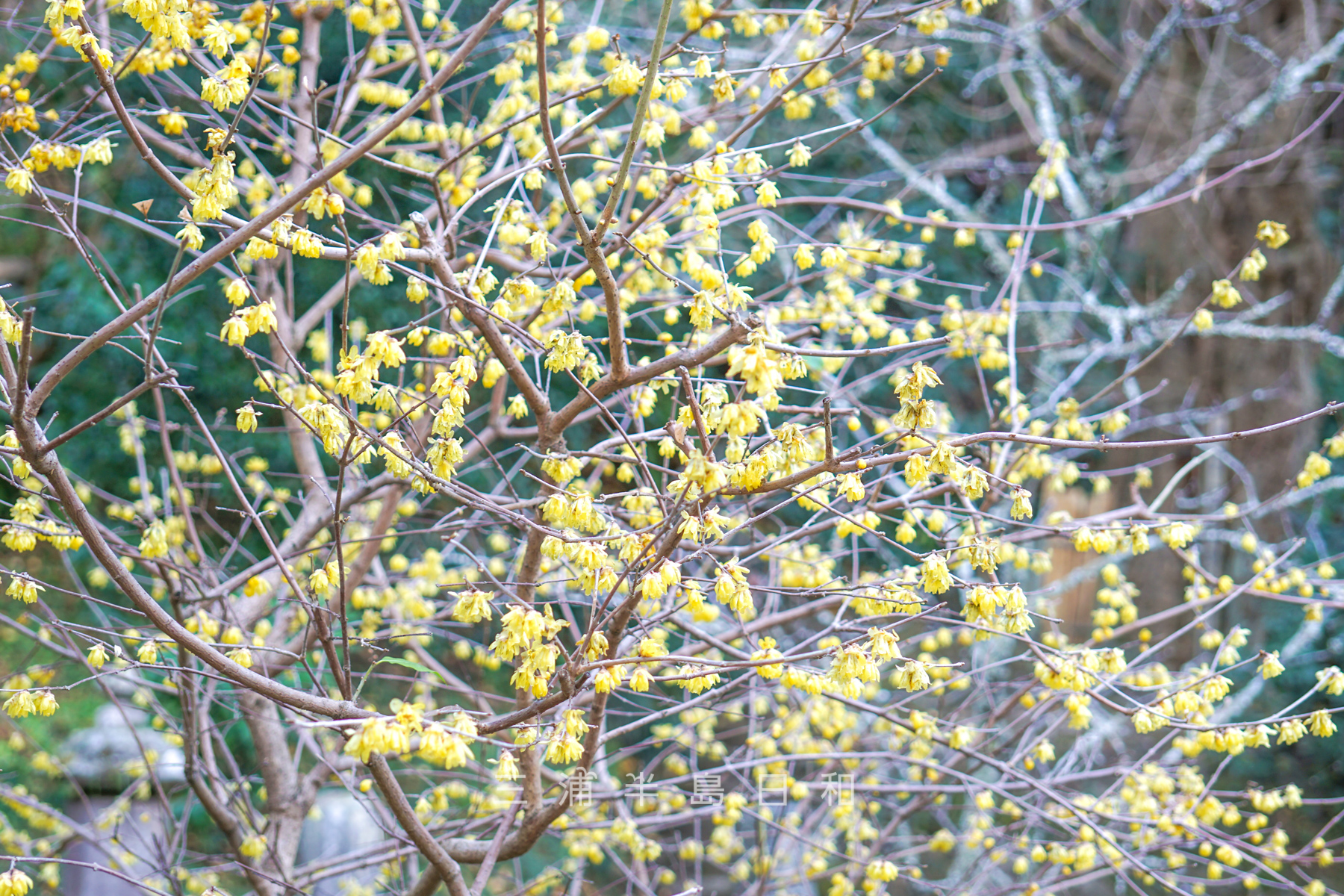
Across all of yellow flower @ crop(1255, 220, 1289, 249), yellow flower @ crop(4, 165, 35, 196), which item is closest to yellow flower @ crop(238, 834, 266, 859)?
yellow flower @ crop(4, 165, 35, 196)

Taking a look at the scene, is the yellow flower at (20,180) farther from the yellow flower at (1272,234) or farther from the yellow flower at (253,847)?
the yellow flower at (1272,234)

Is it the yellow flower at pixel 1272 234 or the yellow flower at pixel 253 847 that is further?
the yellow flower at pixel 253 847

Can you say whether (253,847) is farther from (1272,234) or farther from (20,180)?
(1272,234)

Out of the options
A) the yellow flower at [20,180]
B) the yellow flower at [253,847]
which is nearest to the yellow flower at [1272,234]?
the yellow flower at [20,180]

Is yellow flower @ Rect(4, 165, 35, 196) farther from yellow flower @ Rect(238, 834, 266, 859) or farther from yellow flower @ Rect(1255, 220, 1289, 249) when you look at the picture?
yellow flower @ Rect(1255, 220, 1289, 249)

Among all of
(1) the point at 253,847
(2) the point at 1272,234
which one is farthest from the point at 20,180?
(2) the point at 1272,234

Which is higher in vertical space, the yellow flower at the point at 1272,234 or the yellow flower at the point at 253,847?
the yellow flower at the point at 1272,234

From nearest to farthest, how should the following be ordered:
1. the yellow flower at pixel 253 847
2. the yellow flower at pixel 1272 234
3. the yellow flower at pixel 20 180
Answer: the yellow flower at pixel 20 180, the yellow flower at pixel 1272 234, the yellow flower at pixel 253 847

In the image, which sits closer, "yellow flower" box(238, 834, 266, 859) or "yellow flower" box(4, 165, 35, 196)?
"yellow flower" box(4, 165, 35, 196)

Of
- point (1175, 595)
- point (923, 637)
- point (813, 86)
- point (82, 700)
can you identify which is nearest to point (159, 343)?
point (82, 700)

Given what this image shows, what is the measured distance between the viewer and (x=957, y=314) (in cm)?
307

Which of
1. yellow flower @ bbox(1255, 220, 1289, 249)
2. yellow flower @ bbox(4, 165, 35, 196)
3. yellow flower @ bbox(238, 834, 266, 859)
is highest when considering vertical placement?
yellow flower @ bbox(4, 165, 35, 196)

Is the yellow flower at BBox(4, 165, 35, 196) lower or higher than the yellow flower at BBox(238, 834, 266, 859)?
higher

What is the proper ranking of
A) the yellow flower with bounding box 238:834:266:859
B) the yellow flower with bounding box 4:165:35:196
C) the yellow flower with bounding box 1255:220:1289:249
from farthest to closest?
the yellow flower with bounding box 238:834:266:859
the yellow flower with bounding box 1255:220:1289:249
the yellow flower with bounding box 4:165:35:196
